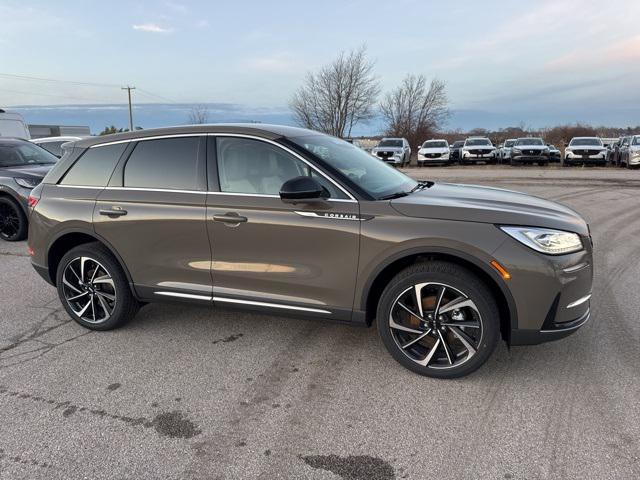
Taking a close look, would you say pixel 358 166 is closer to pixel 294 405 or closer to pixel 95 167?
pixel 294 405

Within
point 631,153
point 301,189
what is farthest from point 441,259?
point 631,153

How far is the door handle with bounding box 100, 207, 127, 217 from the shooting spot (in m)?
3.99

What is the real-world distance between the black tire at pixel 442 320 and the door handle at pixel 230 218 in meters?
1.21

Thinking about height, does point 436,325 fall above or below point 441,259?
below

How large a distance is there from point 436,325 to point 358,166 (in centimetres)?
144

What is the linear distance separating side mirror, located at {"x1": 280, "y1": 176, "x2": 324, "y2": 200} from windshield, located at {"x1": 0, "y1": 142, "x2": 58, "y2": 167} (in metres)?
7.92

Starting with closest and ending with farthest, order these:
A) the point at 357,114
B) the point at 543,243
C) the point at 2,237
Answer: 1. the point at 543,243
2. the point at 2,237
3. the point at 357,114

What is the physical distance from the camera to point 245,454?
8.51 feet

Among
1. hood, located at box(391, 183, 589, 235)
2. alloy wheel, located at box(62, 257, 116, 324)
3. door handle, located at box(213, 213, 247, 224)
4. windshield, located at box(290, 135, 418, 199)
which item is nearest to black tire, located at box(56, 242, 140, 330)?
alloy wheel, located at box(62, 257, 116, 324)

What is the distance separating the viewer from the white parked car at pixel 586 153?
24484 millimetres

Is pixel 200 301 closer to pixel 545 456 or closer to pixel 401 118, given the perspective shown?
pixel 545 456

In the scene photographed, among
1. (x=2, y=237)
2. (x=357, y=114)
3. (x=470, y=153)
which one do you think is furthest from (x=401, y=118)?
(x=2, y=237)

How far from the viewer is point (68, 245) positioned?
447 cm

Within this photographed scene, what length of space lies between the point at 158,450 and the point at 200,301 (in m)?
1.40
